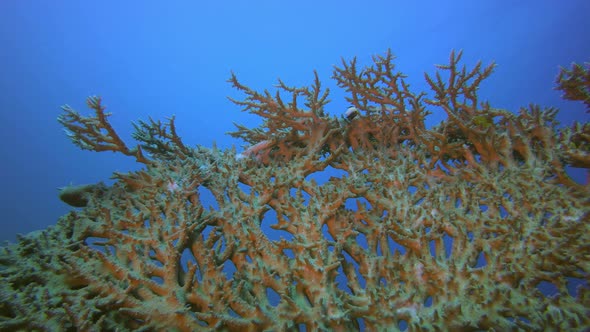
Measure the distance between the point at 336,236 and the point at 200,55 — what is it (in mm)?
107017

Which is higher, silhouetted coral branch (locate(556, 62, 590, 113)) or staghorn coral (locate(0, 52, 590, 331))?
silhouetted coral branch (locate(556, 62, 590, 113))

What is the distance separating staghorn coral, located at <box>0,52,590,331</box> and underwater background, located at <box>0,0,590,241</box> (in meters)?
43.1

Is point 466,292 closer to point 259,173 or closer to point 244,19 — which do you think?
point 259,173

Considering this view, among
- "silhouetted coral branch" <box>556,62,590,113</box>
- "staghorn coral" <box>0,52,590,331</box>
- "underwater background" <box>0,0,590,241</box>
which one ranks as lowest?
"staghorn coral" <box>0,52,590,331</box>

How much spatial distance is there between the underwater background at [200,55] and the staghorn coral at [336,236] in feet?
141

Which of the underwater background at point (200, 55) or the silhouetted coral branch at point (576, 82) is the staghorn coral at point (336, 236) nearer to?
the silhouetted coral branch at point (576, 82)

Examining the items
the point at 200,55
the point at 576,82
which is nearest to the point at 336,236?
the point at 576,82

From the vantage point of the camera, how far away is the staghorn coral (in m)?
1.75

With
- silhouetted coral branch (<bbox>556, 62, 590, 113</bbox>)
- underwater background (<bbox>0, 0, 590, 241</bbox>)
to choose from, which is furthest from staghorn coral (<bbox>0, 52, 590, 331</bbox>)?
underwater background (<bbox>0, 0, 590, 241</bbox>)

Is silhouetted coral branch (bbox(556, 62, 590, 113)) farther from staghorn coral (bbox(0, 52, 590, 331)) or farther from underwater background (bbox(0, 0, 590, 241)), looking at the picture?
underwater background (bbox(0, 0, 590, 241))

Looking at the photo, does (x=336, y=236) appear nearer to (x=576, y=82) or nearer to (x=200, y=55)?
(x=576, y=82)

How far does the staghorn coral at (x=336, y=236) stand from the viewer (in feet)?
5.76

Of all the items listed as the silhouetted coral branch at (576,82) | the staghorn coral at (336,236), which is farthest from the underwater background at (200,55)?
the silhouetted coral branch at (576,82)

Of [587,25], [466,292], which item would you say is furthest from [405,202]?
[587,25]
